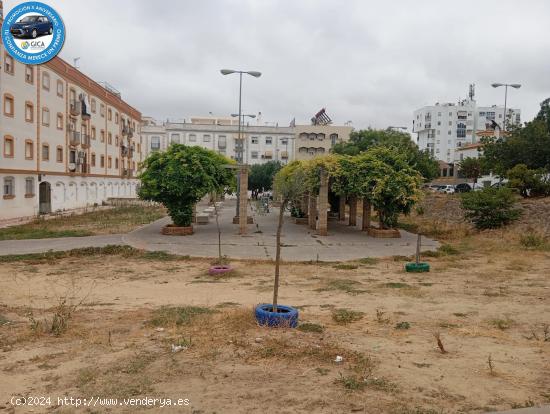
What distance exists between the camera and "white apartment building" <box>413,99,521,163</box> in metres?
109

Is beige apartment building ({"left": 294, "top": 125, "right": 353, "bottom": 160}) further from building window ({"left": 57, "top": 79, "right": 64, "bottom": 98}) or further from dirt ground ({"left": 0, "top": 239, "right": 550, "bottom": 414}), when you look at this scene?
dirt ground ({"left": 0, "top": 239, "right": 550, "bottom": 414})

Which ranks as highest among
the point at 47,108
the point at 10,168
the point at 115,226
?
the point at 47,108

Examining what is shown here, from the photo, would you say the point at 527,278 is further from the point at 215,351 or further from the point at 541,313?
the point at 215,351

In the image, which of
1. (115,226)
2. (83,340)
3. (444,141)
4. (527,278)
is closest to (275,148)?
(444,141)

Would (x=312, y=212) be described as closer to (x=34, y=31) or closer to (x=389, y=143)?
(x=34, y=31)

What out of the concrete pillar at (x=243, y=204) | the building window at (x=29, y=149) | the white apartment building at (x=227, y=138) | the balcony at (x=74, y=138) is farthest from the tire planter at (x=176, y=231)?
the white apartment building at (x=227, y=138)

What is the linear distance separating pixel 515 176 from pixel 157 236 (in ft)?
72.4

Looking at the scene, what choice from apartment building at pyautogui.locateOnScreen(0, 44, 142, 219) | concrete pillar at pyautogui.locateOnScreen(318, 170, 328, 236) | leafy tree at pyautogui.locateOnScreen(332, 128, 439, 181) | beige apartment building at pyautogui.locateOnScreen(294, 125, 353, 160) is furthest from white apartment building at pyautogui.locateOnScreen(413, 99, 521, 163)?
concrete pillar at pyautogui.locateOnScreen(318, 170, 328, 236)

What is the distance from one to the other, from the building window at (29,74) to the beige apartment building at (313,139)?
180 feet

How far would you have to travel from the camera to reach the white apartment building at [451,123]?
109m

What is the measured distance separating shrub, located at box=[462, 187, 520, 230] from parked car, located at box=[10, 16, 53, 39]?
792 inches

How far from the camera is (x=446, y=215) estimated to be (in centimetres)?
3177

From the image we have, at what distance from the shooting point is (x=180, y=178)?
2062 centimetres

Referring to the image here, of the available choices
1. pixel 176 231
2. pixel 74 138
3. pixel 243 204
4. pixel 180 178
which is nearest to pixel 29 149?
pixel 74 138
